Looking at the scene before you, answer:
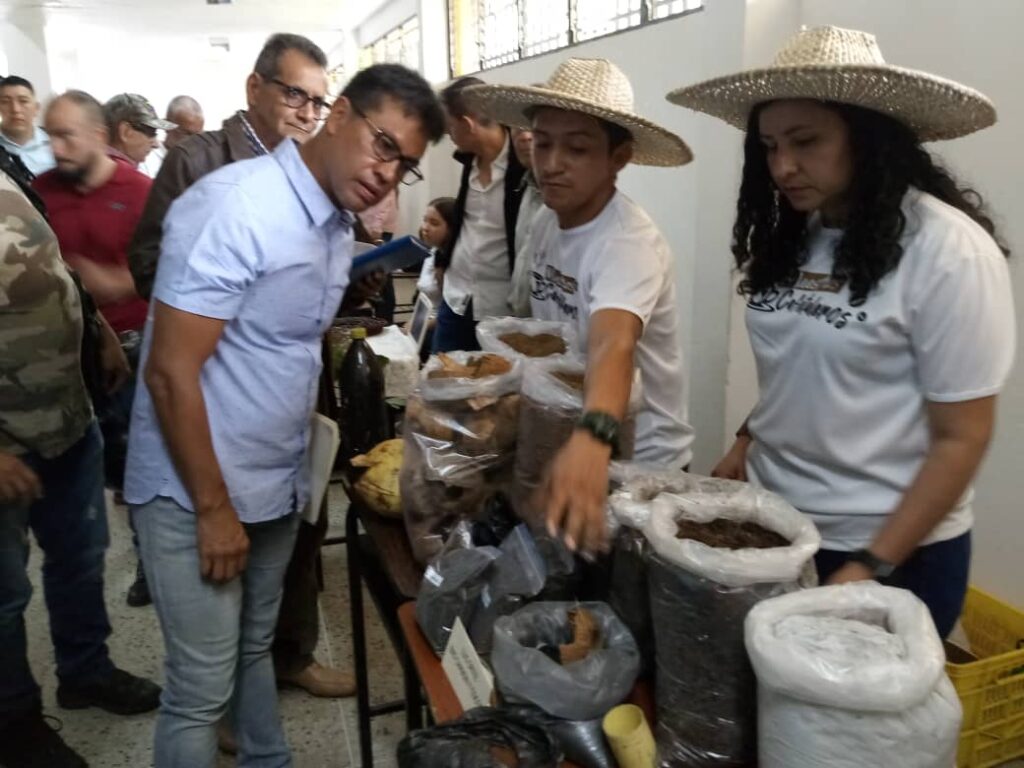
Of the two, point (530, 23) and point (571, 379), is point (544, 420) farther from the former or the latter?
point (530, 23)

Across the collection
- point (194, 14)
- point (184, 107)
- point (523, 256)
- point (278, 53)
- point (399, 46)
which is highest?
point (194, 14)

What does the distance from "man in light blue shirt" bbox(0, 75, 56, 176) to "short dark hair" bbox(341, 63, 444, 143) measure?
3402 mm

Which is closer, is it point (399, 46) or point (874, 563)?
point (874, 563)

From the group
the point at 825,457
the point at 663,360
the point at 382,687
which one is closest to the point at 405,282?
the point at 382,687

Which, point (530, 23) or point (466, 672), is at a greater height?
point (530, 23)

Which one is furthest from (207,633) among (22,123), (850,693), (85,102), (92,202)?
(22,123)

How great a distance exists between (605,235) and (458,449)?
0.47 metres

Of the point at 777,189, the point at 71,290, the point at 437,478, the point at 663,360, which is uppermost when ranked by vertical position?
the point at 777,189

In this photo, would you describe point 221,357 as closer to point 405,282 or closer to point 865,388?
point 865,388

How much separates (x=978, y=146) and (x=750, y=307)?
3.46ft

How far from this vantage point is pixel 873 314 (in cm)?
98

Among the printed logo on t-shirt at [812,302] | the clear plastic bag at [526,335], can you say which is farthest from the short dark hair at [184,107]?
the printed logo on t-shirt at [812,302]

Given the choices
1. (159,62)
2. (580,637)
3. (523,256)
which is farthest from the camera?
(159,62)

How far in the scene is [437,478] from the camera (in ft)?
3.91
